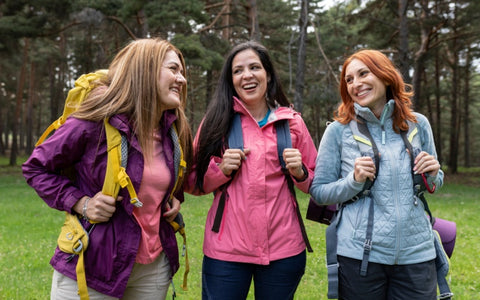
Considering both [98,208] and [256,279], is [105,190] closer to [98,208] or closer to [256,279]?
[98,208]

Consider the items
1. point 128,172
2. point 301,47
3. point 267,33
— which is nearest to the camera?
point 128,172

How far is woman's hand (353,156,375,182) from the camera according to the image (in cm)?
220

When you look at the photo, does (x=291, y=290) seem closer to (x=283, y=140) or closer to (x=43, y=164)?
(x=283, y=140)

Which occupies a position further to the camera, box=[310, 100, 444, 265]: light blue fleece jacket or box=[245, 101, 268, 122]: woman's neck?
box=[245, 101, 268, 122]: woman's neck

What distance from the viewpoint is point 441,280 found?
2393 millimetres

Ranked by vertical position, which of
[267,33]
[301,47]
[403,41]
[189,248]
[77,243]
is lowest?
[189,248]

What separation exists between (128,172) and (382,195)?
1403 mm

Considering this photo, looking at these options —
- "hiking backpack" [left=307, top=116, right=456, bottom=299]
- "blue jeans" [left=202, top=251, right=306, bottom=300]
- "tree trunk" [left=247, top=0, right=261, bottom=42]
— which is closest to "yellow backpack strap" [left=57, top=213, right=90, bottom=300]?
"blue jeans" [left=202, top=251, right=306, bottom=300]

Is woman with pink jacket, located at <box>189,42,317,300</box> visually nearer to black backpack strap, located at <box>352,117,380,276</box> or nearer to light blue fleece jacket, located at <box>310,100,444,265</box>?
light blue fleece jacket, located at <box>310,100,444,265</box>

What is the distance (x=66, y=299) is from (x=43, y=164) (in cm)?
70

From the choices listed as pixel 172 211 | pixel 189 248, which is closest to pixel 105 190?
pixel 172 211

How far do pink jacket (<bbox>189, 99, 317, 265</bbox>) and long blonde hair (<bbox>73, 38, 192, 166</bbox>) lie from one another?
0.55 meters

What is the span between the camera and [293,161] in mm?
2457

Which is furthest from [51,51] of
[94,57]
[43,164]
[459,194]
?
[43,164]
